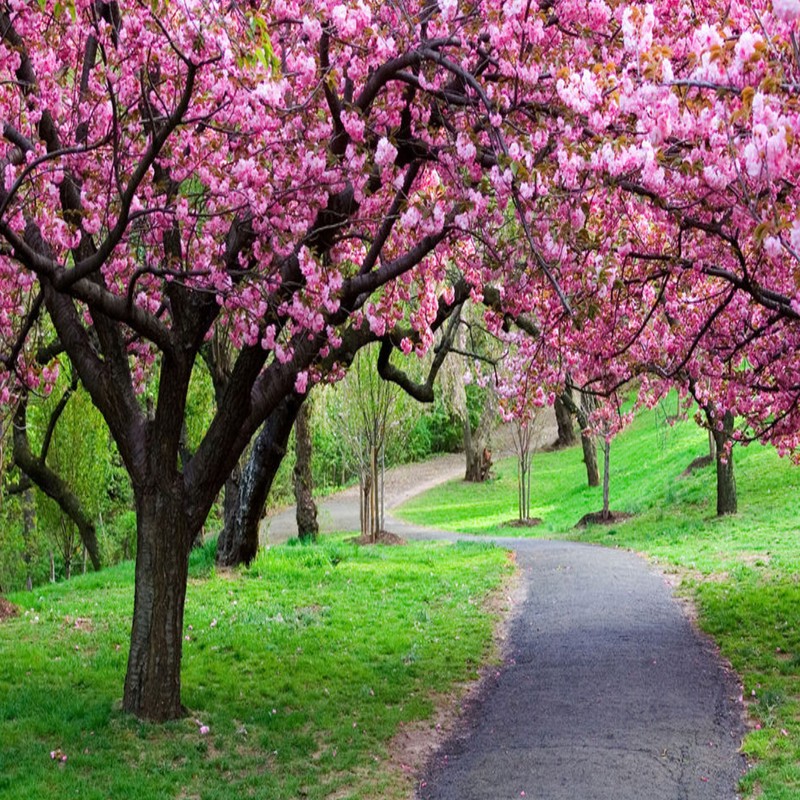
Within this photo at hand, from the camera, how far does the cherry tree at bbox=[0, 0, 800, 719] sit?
5.33 m

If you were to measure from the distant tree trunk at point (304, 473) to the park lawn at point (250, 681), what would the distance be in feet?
11.1

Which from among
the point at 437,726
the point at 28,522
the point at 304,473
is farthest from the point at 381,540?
the point at 437,726

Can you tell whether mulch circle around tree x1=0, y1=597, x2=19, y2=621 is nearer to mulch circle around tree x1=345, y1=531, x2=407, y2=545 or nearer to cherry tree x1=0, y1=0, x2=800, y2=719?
cherry tree x1=0, y1=0, x2=800, y2=719

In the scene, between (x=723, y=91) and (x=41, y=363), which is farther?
(x=41, y=363)

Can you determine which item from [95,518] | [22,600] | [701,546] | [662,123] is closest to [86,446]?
[95,518]

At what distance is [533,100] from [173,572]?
4.54m

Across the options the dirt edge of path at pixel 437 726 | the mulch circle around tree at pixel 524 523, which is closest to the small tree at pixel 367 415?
the mulch circle around tree at pixel 524 523

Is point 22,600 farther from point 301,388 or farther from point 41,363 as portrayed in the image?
point 301,388

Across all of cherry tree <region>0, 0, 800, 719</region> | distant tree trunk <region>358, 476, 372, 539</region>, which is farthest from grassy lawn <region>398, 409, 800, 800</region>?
distant tree trunk <region>358, 476, 372, 539</region>

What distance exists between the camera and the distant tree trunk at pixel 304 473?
17.3 m

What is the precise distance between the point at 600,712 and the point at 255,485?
23.9ft

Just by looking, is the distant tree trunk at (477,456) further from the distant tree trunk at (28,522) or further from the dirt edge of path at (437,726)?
the dirt edge of path at (437,726)

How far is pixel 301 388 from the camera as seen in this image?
7293 millimetres

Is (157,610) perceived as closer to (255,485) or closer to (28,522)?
(255,485)
